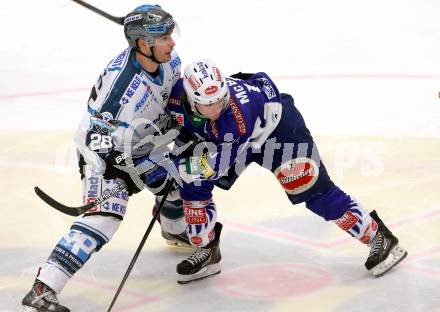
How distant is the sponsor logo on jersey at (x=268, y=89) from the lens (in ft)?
15.0

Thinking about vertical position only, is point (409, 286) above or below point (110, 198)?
below

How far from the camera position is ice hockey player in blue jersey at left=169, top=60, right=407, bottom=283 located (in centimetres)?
436

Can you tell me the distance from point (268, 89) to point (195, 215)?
0.70 metres

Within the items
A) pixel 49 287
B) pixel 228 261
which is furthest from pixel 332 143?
pixel 49 287

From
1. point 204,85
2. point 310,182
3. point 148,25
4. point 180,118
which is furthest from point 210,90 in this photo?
point 310,182

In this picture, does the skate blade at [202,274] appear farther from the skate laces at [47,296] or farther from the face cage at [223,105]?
the face cage at [223,105]

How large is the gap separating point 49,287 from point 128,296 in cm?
47

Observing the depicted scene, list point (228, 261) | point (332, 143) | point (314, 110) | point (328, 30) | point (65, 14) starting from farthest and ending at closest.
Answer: point (65, 14) → point (328, 30) → point (314, 110) → point (332, 143) → point (228, 261)

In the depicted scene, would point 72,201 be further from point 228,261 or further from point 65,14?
point 65,14

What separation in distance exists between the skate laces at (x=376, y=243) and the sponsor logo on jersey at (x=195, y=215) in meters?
0.83

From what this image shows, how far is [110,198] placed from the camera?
4461 millimetres

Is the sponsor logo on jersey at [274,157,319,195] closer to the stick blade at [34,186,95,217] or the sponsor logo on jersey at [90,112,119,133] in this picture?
the sponsor logo on jersey at [90,112,119,133]

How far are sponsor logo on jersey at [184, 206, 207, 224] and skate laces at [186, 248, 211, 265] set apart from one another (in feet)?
0.81

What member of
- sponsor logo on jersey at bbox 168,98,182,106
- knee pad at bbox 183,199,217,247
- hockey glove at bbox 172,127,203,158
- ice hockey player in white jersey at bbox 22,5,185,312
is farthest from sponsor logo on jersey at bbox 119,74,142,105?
knee pad at bbox 183,199,217,247
